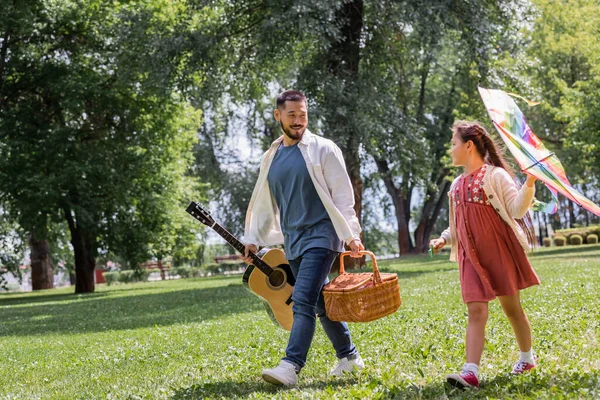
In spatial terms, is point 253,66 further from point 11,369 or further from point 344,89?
point 11,369

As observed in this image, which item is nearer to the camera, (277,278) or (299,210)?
(299,210)

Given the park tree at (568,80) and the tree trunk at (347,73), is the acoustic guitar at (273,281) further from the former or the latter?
the park tree at (568,80)

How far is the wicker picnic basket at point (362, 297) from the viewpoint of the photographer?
6535 millimetres

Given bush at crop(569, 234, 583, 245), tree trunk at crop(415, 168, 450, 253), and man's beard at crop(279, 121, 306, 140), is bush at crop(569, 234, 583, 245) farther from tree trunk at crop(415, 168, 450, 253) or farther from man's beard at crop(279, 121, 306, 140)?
man's beard at crop(279, 121, 306, 140)

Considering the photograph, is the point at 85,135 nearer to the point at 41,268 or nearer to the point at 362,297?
the point at 41,268

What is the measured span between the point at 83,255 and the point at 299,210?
2930 cm

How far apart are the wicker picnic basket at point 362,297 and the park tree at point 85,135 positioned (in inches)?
928

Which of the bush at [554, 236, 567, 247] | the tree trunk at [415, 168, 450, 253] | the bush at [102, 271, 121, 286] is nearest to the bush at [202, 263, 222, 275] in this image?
the bush at [102, 271, 121, 286]

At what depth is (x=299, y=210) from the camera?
6.83 metres

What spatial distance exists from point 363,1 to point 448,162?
19.9m

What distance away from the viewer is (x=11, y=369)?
387 inches

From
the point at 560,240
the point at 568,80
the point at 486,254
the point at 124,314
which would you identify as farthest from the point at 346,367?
the point at 560,240

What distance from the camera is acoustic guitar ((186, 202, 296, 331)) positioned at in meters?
7.39

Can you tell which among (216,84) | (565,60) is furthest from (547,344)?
(565,60)
